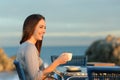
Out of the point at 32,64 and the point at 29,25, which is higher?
the point at 29,25

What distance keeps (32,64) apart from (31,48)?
4.2 inches

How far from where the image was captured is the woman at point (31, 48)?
3088 millimetres

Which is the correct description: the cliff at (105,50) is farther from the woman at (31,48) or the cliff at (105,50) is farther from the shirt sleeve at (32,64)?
the shirt sleeve at (32,64)

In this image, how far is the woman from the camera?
3.09 metres

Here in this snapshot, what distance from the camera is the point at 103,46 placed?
2544cm

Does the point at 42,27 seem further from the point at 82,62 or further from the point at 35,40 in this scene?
the point at 82,62

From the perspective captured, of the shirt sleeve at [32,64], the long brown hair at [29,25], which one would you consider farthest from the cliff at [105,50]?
the shirt sleeve at [32,64]

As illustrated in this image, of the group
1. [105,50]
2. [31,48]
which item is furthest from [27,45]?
[105,50]

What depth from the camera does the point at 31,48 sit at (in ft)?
10.3

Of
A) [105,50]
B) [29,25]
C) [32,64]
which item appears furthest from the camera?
[105,50]

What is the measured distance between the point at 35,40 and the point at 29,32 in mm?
67

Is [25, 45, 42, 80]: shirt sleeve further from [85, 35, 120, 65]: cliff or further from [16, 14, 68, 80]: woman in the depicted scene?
[85, 35, 120, 65]: cliff

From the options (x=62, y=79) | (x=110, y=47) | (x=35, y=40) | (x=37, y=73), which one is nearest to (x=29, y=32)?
(x=35, y=40)

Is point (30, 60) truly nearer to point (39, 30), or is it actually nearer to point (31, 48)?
point (31, 48)
